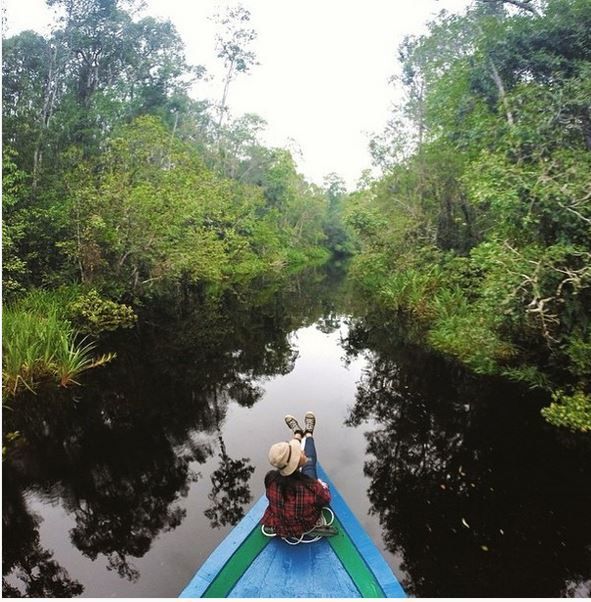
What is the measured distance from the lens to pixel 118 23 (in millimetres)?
18422

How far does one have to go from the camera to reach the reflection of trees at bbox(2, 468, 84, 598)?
4.34 m

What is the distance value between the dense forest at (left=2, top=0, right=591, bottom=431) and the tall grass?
0.04 m

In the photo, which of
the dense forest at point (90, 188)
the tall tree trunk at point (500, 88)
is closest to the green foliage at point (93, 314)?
the dense forest at point (90, 188)

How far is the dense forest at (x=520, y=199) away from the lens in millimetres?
6652

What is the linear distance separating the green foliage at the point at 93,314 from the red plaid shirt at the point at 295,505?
9.05 m

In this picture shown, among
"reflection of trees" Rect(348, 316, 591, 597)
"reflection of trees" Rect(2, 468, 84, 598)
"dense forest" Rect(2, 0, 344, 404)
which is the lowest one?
"reflection of trees" Rect(2, 468, 84, 598)

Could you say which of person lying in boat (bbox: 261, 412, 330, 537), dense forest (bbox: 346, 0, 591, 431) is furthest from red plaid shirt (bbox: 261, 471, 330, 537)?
dense forest (bbox: 346, 0, 591, 431)

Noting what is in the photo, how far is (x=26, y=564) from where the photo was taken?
465 cm

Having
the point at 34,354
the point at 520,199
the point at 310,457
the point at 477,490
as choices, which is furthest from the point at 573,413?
the point at 34,354

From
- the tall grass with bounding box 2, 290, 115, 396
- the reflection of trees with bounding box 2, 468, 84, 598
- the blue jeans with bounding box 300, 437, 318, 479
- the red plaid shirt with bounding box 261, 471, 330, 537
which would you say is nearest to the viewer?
the red plaid shirt with bounding box 261, 471, 330, 537

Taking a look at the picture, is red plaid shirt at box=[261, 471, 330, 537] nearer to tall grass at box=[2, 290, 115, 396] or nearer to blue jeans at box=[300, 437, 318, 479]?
blue jeans at box=[300, 437, 318, 479]

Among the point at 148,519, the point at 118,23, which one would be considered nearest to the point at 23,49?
the point at 118,23

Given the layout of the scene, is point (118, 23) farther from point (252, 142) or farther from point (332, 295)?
point (332, 295)

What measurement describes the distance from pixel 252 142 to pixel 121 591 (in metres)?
31.1
